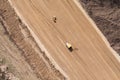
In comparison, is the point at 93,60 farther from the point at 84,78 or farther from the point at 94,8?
the point at 94,8

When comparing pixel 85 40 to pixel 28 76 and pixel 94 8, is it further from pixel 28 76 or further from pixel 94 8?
pixel 28 76

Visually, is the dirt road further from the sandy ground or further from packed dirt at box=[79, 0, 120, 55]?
the sandy ground

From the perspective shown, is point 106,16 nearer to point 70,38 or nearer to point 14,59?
point 70,38

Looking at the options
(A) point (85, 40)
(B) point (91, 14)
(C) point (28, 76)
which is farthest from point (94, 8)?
(C) point (28, 76)

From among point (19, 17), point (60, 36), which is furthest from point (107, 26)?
point (19, 17)

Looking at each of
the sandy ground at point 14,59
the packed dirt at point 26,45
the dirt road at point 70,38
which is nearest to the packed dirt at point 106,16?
the dirt road at point 70,38

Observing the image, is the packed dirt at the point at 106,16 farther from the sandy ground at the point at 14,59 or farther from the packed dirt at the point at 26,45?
the sandy ground at the point at 14,59

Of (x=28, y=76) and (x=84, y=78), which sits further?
(x=84, y=78)

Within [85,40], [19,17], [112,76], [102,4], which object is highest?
[19,17]

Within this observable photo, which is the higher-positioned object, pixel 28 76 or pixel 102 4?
pixel 102 4
